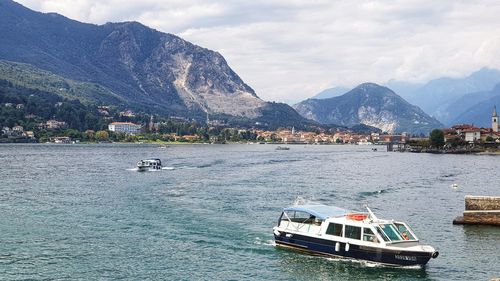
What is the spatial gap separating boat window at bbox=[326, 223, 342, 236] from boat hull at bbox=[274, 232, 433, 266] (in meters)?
0.73

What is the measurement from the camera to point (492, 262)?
45094 millimetres

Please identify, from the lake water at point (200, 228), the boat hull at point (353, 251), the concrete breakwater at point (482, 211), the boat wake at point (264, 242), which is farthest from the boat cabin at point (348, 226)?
the concrete breakwater at point (482, 211)

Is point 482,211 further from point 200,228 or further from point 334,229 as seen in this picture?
point 200,228

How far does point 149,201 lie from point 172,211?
1054 centimetres

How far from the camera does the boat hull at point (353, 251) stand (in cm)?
4272

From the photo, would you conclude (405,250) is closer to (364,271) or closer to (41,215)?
(364,271)

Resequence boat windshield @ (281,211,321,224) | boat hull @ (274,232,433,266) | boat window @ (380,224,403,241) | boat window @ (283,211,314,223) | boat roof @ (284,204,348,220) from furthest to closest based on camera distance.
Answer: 1. boat window @ (283,211,314,223)
2. boat windshield @ (281,211,321,224)
3. boat roof @ (284,204,348,220)
4. boat window @ (380,224,403,241)
5. boat hull @ (274,232,433,266)

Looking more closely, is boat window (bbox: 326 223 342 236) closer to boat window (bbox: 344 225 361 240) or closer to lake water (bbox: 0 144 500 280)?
boat window (bbox: 344 225 361 240)

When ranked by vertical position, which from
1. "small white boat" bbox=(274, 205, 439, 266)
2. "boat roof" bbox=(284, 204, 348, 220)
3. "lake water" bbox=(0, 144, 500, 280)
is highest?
"boat roof" bbox=(284, 204, 348, 220)

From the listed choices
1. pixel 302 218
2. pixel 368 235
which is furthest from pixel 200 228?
pixel 368 235

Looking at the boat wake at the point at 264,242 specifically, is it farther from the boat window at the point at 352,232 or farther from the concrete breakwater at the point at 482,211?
the concrete breakwater at the point at 482,211

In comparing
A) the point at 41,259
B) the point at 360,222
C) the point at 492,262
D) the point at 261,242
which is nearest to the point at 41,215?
the point at 41,259

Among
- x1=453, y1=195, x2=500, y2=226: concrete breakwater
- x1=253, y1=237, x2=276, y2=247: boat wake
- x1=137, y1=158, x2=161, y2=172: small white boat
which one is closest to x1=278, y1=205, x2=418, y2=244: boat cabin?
x1=253, y1=237, x2=276, y2=247: boat wake

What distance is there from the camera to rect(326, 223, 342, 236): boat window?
150 ft
